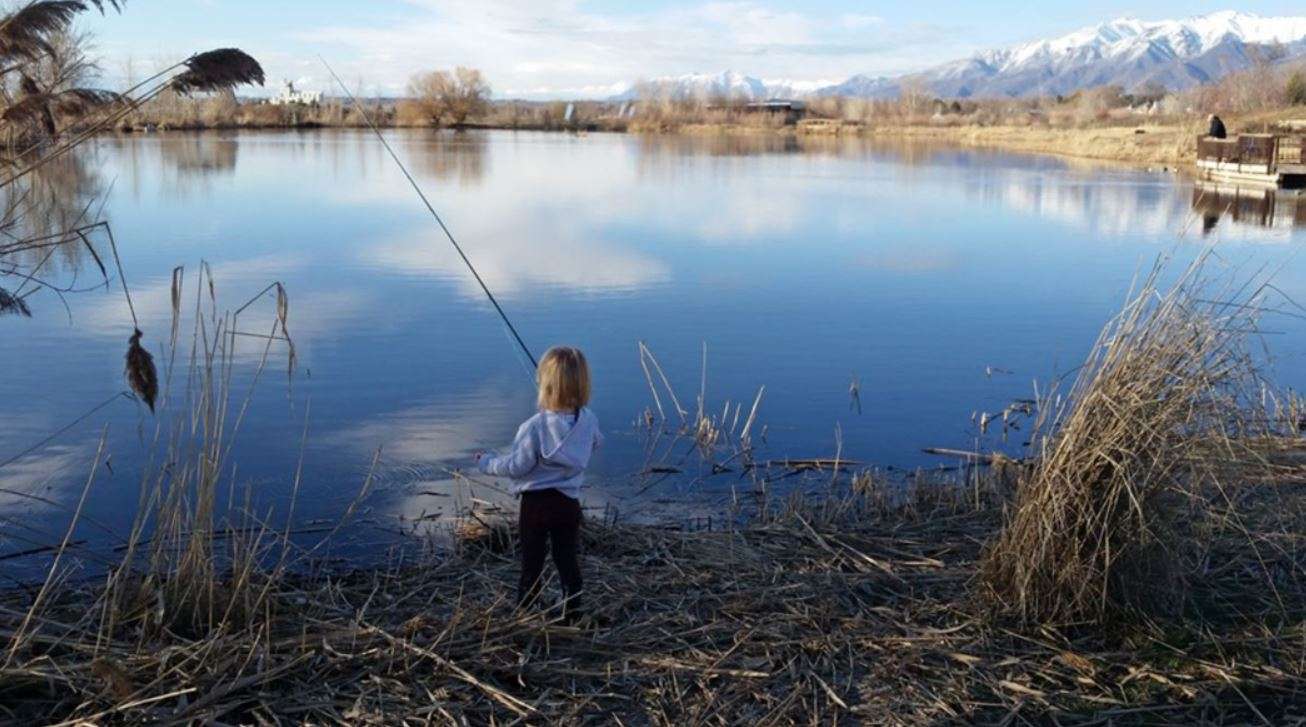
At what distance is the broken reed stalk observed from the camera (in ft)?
12.4

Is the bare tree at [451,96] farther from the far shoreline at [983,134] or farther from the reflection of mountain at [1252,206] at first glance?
the reflection of mountain at [1252,206]

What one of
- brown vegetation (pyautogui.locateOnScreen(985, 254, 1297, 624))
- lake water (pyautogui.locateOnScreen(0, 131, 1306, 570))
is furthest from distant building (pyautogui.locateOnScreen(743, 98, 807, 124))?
brown vegetation (pyautogui.locateOnScreen(985, 254, 1297, 624))

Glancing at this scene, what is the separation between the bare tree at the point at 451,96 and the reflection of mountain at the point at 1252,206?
140ft

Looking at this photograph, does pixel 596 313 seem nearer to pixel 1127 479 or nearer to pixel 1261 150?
pixel 1127 479

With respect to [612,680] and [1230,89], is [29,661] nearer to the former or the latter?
[612,680]

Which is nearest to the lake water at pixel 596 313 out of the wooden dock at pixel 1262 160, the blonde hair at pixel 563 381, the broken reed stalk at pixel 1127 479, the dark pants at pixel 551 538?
the broken reed stalk at pixel 1127 479

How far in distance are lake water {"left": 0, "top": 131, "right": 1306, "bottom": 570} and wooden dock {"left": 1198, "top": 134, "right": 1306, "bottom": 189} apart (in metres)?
3.62

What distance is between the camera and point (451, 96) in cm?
6650

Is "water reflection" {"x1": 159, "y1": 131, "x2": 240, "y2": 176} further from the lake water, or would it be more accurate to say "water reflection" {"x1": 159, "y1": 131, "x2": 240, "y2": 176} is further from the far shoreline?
the lake water

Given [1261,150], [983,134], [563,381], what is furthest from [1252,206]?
[983,134]

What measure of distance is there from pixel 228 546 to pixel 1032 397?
5.93 m

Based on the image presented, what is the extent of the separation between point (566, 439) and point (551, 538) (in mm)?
342

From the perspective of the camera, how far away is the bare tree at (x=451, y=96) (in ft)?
209

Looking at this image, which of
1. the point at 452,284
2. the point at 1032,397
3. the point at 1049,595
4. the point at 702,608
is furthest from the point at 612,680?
the point at 452,284
